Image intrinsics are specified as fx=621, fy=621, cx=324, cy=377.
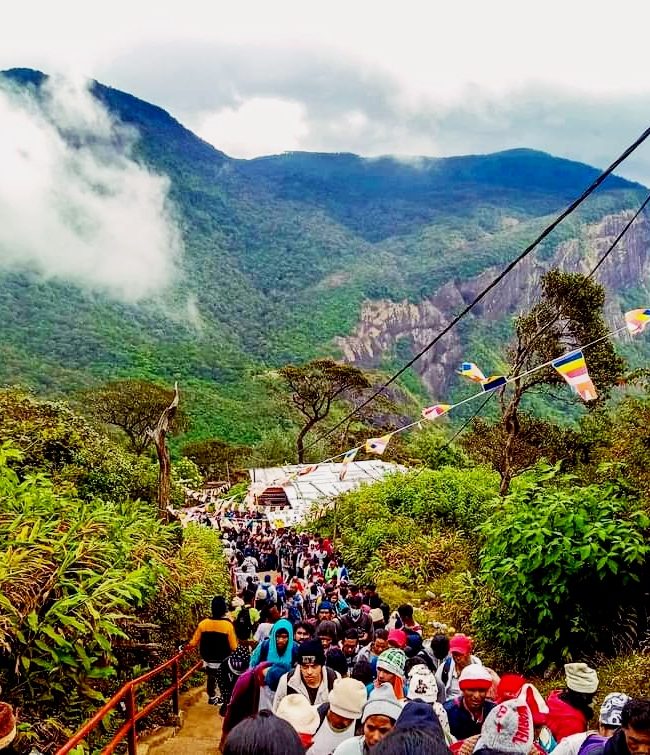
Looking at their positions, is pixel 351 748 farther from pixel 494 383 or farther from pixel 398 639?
pixel 494 383

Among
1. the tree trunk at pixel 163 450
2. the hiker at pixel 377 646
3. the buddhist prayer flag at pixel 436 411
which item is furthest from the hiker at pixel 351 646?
the buddhist prayer flag at pixel 436 411

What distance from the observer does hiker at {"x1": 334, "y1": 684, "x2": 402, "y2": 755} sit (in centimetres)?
245

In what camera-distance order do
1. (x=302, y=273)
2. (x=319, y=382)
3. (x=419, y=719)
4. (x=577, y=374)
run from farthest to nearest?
(x=302, y=273)
(x=319, y=382)
(x=577, y=374)
(x=419, y=719)

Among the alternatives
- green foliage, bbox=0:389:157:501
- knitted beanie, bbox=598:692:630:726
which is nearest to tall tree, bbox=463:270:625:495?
green foliage, bbox=0:389:157:501

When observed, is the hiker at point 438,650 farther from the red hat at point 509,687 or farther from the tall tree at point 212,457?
the tall tree at point 212,457

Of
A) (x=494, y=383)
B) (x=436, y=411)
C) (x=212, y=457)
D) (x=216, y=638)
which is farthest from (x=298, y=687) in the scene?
(x=212, y=457)

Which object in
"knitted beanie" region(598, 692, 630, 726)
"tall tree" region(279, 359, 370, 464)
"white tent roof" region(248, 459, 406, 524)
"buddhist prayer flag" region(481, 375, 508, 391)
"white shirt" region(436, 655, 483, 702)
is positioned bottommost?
"white tent roof" region(248, 459, 406, 524)

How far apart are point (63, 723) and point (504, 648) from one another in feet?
15.6

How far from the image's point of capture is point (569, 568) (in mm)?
5891

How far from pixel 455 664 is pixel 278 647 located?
1.14 metres

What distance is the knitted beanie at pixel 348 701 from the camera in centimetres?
271

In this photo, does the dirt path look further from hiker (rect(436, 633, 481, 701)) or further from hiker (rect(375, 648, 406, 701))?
hiker (rect(375, 648, 406, 701))

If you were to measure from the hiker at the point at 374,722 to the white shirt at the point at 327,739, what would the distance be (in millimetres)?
116

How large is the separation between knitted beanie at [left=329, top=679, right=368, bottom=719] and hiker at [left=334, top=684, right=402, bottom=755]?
0.10ft
